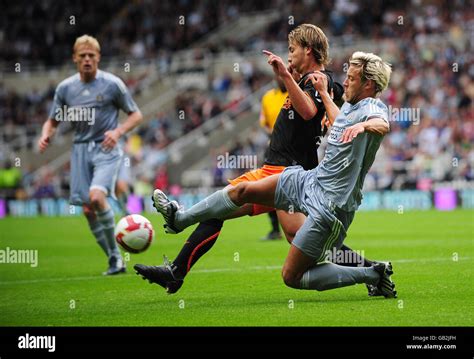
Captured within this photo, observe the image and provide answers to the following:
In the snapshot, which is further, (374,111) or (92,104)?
(92,104)

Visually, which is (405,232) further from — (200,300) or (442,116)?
(442,116)

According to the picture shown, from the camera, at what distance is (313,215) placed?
7836mm

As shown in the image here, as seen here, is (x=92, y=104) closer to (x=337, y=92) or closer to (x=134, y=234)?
(x=134, y=234)

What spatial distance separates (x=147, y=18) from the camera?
39.8 m

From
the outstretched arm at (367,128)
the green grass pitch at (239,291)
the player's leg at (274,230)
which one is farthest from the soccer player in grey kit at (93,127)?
the player's leg at (274,230)

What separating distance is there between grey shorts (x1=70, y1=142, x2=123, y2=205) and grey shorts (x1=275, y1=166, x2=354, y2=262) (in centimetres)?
363

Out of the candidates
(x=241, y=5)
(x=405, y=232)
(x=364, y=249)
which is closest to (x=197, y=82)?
(x=241, y=5)

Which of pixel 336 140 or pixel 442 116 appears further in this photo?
pixel 442 116

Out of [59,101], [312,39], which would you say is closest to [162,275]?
[312,39]

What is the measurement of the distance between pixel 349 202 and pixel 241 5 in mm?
31755

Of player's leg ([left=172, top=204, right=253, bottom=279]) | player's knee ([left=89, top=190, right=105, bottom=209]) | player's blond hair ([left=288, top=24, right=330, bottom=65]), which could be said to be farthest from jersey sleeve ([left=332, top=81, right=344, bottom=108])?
player's knee ([left=89, top=190, right=105, bottom=209])

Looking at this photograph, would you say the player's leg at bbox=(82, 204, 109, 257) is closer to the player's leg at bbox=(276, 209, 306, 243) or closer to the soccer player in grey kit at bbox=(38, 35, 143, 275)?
the soccer player in grey kit at bbox=(38, 35, 143, 275)

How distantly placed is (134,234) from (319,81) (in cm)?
254

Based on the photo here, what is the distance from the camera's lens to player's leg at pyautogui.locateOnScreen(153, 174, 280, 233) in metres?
8.07
